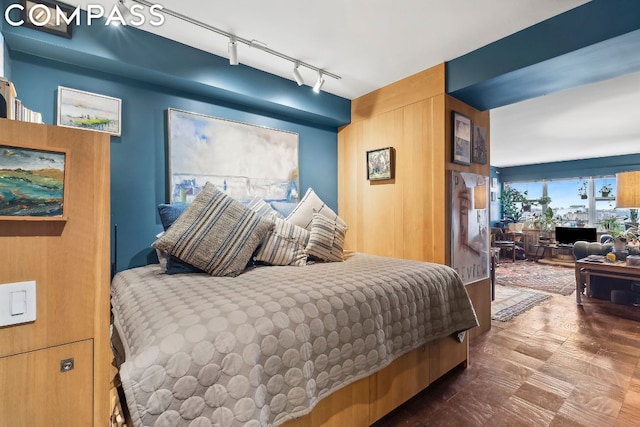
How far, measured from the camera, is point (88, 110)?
2.06 m

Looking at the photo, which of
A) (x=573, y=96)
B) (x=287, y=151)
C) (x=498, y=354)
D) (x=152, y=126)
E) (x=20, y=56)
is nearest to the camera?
(x=20, y=56)

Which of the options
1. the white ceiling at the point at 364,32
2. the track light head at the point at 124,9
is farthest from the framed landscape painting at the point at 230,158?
the track light head at the point at 124,9

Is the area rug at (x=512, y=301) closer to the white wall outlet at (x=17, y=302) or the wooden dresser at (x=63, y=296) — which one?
the wooden dresser at (x=63, y=296)

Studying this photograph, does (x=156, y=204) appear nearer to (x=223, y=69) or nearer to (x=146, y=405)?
(x=223, y=69)

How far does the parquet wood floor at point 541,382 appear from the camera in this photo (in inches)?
68.4

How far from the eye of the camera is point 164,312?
1135mm

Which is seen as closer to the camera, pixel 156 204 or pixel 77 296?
pixel 77 296

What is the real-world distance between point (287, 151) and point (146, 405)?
2.60 metres

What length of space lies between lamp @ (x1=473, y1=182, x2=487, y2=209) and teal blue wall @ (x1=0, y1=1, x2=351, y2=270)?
6.65ft

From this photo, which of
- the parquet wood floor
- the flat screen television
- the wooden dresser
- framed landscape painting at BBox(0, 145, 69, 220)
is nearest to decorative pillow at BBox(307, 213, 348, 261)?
the parquet wood floor

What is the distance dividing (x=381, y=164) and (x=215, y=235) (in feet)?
6.46

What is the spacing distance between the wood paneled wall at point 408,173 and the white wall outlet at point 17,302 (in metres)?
2.66

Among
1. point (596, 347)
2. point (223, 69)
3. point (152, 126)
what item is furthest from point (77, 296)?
point (596, 347)

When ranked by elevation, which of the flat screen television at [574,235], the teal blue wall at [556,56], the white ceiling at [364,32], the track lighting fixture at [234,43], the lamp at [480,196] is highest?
the white ceiling at [364,32]
